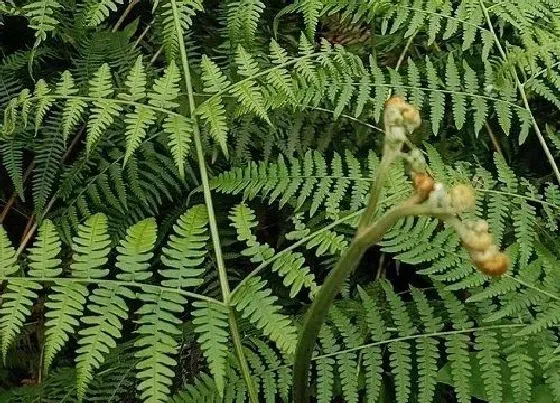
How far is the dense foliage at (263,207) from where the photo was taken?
1494 mm

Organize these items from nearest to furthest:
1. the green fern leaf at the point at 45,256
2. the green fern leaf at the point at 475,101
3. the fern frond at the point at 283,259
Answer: the green fern leaf at the point at 45,256 → the fern frond at the point at 283,259 → the green fern leaf at the point at 475,101

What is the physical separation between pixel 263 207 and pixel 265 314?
98 centimetres

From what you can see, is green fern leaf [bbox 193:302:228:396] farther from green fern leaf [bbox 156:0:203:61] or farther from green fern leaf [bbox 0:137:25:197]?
green fern leaf [bbox 0:137:25:197]

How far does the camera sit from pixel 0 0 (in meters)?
2.18

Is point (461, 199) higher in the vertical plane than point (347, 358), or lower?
higher

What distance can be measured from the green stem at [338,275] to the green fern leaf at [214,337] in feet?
0.48

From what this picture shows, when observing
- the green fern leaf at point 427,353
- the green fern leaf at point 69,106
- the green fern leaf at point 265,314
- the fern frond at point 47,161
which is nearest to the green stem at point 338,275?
the green fern leaf at point 265,314

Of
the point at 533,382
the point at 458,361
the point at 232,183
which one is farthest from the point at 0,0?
the point at 533,382

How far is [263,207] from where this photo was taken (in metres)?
2.43

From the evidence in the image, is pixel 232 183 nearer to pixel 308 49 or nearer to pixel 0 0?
pixel 308 49

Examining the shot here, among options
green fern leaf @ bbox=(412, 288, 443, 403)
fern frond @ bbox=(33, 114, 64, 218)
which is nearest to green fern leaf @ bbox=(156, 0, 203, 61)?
fern frond @ bbox=(33, 114, 64, 218)

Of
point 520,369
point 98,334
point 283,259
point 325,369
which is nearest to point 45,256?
point 98,334

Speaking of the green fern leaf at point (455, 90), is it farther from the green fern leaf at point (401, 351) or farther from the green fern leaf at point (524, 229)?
the green fern leaf at point (401, 351)

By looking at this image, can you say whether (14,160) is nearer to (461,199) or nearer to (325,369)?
(325,369)
